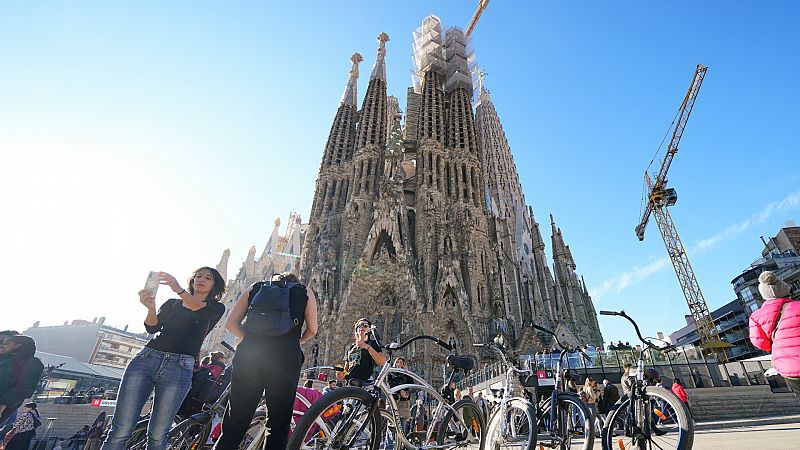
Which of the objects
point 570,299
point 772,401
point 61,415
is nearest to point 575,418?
point 772,401

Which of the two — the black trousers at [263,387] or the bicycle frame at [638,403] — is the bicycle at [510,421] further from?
the black trousers at [263,387]

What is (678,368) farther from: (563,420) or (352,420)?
(352,420)

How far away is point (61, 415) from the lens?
13516 mm

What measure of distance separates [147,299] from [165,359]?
48 cm

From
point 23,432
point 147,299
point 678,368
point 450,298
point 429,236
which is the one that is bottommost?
point 23,432

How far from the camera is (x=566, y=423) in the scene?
3.30m

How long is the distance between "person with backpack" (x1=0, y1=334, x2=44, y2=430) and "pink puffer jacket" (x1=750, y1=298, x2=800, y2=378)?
19.0 feet

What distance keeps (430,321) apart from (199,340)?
19945 millimetres

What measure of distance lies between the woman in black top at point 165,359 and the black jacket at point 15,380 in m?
1.22

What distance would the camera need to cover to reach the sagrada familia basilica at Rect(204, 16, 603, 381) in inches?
906

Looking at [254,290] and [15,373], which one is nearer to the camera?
[254,290]

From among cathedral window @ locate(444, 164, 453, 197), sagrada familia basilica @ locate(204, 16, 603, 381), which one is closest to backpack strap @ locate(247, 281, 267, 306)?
sagrada familia basilica @ locate(204, 16, 603, 381)

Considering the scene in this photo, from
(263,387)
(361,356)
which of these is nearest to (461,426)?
(361,356)

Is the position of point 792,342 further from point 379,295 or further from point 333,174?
→ point 333,174
